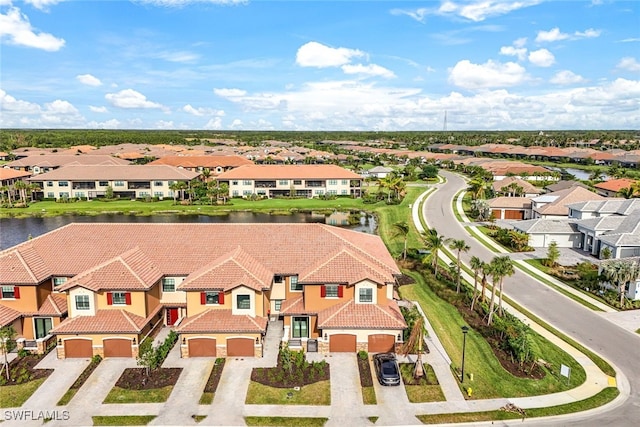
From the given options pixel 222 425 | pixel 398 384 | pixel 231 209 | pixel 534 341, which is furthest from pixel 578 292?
pixel 231 209

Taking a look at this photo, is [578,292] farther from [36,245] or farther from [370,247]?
[36,245]

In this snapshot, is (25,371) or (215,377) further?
(25,371)

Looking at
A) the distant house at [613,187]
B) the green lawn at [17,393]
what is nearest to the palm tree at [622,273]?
the green lawn at [17,393]

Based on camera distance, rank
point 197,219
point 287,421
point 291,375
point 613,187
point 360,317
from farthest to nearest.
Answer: point 613,187 < point 197,219 < point 360,317 < point 291,375 < point 287,421

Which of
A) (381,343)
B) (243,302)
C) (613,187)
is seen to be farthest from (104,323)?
(613,187)

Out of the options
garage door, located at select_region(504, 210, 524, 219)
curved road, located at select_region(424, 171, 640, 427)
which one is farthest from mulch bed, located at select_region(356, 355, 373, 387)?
garage door, located at select_region(504, 210, 524, 219)

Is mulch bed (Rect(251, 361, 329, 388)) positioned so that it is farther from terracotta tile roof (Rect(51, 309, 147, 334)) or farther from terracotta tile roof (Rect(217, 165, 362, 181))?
terracotta tile roof (Rect(217, 165, 362, 181))

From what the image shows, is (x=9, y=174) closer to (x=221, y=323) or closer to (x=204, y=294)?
(x=204, y=294)

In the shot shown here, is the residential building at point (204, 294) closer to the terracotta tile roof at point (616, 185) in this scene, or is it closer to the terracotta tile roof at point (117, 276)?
the terracotta tile roof at point (117, 276)
